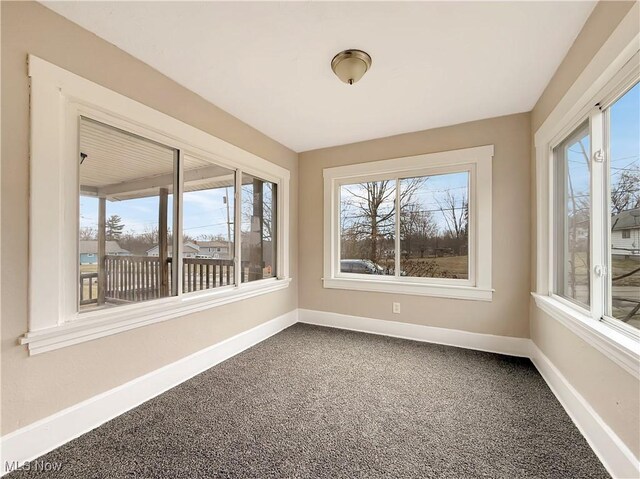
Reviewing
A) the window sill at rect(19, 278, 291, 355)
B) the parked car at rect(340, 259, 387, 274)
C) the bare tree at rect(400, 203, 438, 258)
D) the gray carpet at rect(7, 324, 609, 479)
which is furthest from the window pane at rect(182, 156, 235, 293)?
the bare tree at rect(400, 203, 438, 258)

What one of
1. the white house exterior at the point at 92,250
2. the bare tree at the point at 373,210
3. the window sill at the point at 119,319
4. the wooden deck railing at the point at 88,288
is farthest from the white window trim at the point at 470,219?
the wooden deck railing at the point at 88,288

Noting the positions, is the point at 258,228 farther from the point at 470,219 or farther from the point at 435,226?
the point at 470,219

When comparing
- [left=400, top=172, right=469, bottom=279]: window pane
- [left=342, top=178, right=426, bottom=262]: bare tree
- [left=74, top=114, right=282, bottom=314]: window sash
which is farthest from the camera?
[left=342, top=178, right=426, bottom=262]: bare tree

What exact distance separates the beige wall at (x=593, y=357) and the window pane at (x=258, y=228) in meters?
2.80

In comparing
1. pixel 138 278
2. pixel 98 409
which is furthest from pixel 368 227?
pixel 98 409

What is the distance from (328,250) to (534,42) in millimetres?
2689

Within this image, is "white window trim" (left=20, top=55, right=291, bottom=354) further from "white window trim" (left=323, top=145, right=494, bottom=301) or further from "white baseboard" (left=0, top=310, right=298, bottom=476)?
"white window trim" (left=323, top=145, right=494, bottom=301)

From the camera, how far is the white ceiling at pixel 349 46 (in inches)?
60.8

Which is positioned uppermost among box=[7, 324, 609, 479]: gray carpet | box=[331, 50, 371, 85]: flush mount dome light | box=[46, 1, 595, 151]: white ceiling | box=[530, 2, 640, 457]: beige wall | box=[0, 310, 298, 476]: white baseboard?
box=[46, 1, 595, 151]: white ceiling

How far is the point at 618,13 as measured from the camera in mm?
1311

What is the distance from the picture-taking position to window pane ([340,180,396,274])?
11.3 ft

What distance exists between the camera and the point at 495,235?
282cm

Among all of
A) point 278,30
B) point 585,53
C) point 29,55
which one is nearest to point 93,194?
point 29,55

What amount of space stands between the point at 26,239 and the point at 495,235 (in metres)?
3.61
